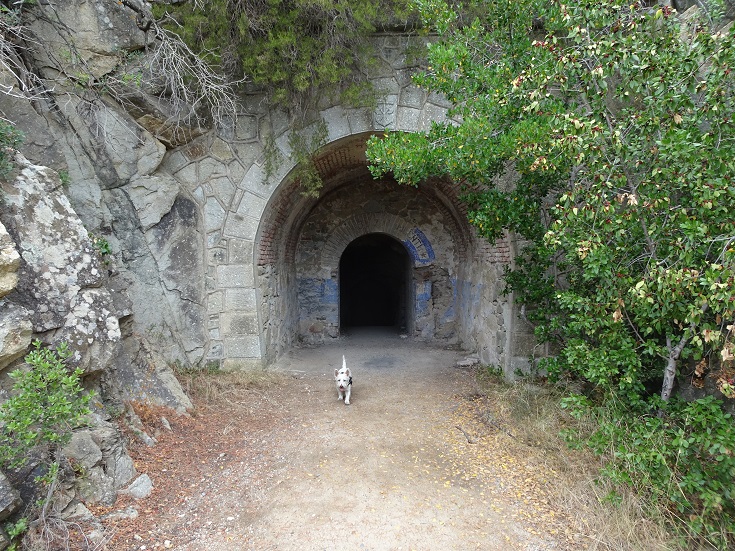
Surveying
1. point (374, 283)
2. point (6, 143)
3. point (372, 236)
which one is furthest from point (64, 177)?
point (374, 283)

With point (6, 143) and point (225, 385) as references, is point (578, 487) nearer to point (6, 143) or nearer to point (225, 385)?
point (225, 385)

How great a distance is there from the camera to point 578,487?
107 inches

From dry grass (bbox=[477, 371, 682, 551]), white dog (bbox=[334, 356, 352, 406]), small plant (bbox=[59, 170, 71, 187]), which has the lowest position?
dry grass (bbox=[477, 371, 682, 551])

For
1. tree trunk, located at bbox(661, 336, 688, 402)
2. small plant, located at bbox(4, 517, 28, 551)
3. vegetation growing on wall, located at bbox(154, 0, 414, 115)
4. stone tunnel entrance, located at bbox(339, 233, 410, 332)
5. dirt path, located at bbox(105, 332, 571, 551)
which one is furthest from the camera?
stone tunnel entrance, located at bbox(339, 233, 410, 332)

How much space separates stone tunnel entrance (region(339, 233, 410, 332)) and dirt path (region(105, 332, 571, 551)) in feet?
17.3

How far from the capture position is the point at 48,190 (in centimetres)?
298

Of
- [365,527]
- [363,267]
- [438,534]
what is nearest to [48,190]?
[365,527]

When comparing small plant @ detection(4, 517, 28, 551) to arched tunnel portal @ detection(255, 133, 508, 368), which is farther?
arched tunnel portal @ detection(255, 133, 508, 368)

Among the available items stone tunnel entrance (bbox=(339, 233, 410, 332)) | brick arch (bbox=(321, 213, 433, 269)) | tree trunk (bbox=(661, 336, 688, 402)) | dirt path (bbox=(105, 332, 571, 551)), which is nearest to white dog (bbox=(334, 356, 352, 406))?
dirt path (bbox=(105, 332, 571, 551))

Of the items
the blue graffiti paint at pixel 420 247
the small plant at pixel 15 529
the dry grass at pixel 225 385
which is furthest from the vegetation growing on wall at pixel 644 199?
the blue graffiti paint at pixel 420 247

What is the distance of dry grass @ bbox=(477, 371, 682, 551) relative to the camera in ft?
7.43

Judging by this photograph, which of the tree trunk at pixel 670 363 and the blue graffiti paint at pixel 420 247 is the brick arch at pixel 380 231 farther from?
the tree trunk at pixel 670 363

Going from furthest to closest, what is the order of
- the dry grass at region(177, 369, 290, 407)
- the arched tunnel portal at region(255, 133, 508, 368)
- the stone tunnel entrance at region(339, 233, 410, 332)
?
the stone tunnel entrance at region(339, 233, 410, 332) < the arched tunnel portal at region(255, 133, 508, 368) < the dry grass at region(177, 369, 290, 407)

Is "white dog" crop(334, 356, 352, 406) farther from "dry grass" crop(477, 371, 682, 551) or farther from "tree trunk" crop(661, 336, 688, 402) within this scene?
"tree trunk" crop(661, 336, 688, 402)
